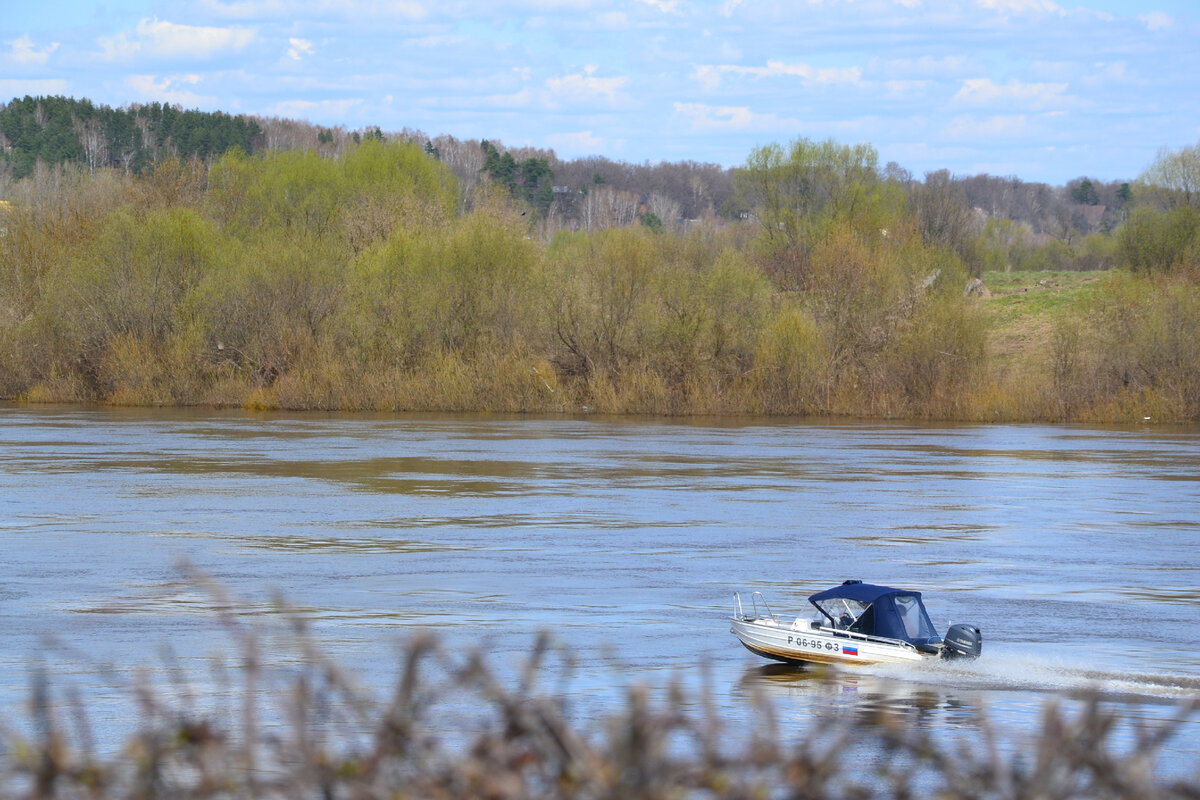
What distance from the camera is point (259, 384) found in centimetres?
6084

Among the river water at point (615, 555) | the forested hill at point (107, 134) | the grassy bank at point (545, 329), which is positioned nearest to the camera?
the river water at point (615, 555)

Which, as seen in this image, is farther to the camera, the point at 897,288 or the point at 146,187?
the point at 146,187

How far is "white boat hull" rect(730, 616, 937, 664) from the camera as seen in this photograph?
650 inches

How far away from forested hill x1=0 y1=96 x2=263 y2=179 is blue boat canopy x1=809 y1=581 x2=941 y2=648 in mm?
138874

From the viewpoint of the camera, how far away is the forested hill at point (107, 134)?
150 m

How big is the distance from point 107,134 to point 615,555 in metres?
148

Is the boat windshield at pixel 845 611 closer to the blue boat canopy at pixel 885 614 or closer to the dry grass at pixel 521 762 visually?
the blue boat canopy at pixel 885 614

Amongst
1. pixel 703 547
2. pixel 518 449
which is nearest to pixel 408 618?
pixel 703 547

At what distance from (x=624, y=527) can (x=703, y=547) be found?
2.38m

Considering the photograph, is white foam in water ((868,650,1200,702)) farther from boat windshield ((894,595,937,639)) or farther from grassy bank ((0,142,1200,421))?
grassy bank ((0,142,1200,421))

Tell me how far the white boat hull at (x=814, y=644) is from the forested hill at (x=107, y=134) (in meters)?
139

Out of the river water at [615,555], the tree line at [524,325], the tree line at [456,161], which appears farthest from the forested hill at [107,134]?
the river water at [615,555]

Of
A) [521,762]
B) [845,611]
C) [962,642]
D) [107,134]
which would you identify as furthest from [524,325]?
[107,134]

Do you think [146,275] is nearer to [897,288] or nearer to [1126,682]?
[897,288]
